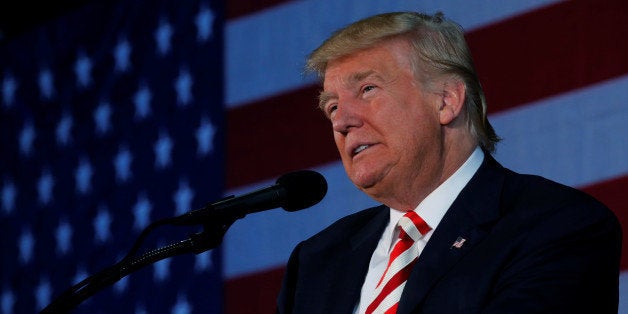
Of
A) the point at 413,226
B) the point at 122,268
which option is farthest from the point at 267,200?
the point at 413,226

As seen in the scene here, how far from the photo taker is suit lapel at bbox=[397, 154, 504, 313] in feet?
6.89

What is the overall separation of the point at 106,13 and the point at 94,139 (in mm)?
463

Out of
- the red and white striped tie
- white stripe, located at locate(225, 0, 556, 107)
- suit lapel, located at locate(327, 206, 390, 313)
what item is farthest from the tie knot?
white stripe, located at locate(225, 0, 556, 107)

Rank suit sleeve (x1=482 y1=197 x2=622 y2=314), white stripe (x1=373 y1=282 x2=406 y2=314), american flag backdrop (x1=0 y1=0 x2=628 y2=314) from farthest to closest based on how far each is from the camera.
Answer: american flag backdrop (x1=0 y1=0 x2=628 y2=314) < white stripe (x1=373 y1=282 x2=406 y2=314) < suit sleeve (x1=482 y1=197 x2=622 y2=314)

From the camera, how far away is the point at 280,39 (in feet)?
12.1

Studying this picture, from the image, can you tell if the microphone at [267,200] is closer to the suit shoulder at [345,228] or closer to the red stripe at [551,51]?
the suit shoulder at [345,228]

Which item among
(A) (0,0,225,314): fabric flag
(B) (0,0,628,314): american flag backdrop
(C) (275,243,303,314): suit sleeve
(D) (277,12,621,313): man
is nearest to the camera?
(D) (277,12,621,313): man

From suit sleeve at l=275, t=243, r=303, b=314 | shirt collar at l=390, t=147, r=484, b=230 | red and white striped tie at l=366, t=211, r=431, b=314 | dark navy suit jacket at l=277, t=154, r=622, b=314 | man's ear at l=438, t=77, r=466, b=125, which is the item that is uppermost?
man's ear at l=438, t=77, r=466, b=125

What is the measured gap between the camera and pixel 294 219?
138 inches

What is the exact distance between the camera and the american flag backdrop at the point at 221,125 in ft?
9.52

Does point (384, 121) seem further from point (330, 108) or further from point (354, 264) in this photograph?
point (354, 264)

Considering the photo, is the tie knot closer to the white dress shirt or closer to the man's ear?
the white dress shirt

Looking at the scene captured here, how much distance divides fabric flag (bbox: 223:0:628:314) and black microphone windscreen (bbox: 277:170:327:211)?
A: 3.12 ft

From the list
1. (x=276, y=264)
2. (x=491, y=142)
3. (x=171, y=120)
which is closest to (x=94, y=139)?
A: (x=171, y=120)
